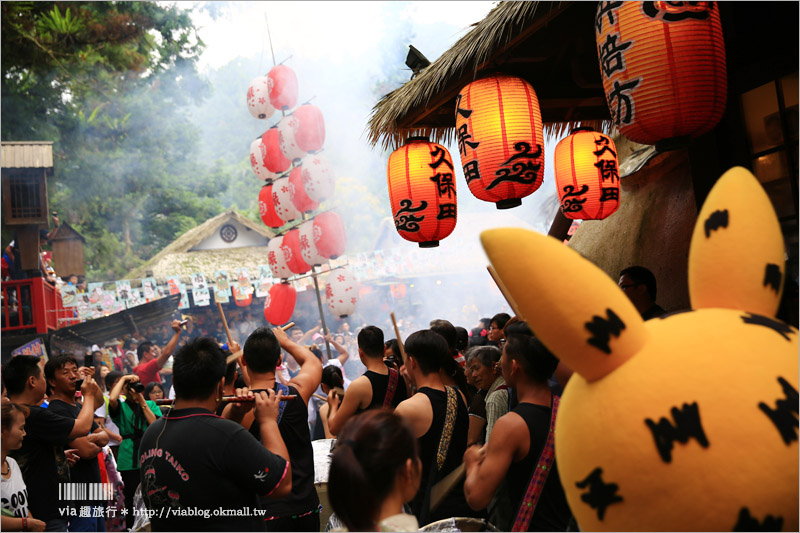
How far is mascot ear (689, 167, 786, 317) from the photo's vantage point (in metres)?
1.98

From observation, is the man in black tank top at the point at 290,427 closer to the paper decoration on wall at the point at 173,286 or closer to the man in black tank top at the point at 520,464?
the man in black tank top at the point at 520,464

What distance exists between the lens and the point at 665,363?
1840 mm

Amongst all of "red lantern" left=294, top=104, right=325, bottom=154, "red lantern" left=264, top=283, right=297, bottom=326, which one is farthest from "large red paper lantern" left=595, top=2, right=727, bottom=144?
"red lantern" left=264, top=283, right=297, bottom=326

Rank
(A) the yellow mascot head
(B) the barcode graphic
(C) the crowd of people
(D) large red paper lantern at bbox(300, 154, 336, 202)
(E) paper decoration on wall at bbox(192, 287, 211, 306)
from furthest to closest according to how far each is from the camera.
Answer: (E) paper decoration on wall at bbox(192, 287, 211, 306)
(D) large red paper lantern at bbox(300, 154, 336, 202)
(B) the barcode graphic
(C) the crowd of people
(A) the yellow mascot head

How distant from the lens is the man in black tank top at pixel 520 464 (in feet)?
9.43

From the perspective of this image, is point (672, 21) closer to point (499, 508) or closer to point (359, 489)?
point (499, 508)

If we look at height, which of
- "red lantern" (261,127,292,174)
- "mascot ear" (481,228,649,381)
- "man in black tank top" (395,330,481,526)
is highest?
"red lantern" (261,127,292,174)

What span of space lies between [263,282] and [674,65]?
1835cm

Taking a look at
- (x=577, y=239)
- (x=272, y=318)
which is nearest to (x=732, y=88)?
(x=577, y=239)

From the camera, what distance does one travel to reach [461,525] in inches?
127

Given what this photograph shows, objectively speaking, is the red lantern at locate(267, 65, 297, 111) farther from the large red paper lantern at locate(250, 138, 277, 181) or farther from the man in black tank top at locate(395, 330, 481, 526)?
the man in black tank top at locate(395, 330, 481, 526)

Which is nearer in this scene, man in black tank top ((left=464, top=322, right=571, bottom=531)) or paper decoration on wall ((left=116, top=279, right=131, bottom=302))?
man in black tank top ((left=464, top=322, right=571, bottom=531))

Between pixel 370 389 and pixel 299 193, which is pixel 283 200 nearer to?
pixel 299 193

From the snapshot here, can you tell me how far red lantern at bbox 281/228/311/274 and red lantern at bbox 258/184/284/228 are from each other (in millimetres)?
550
